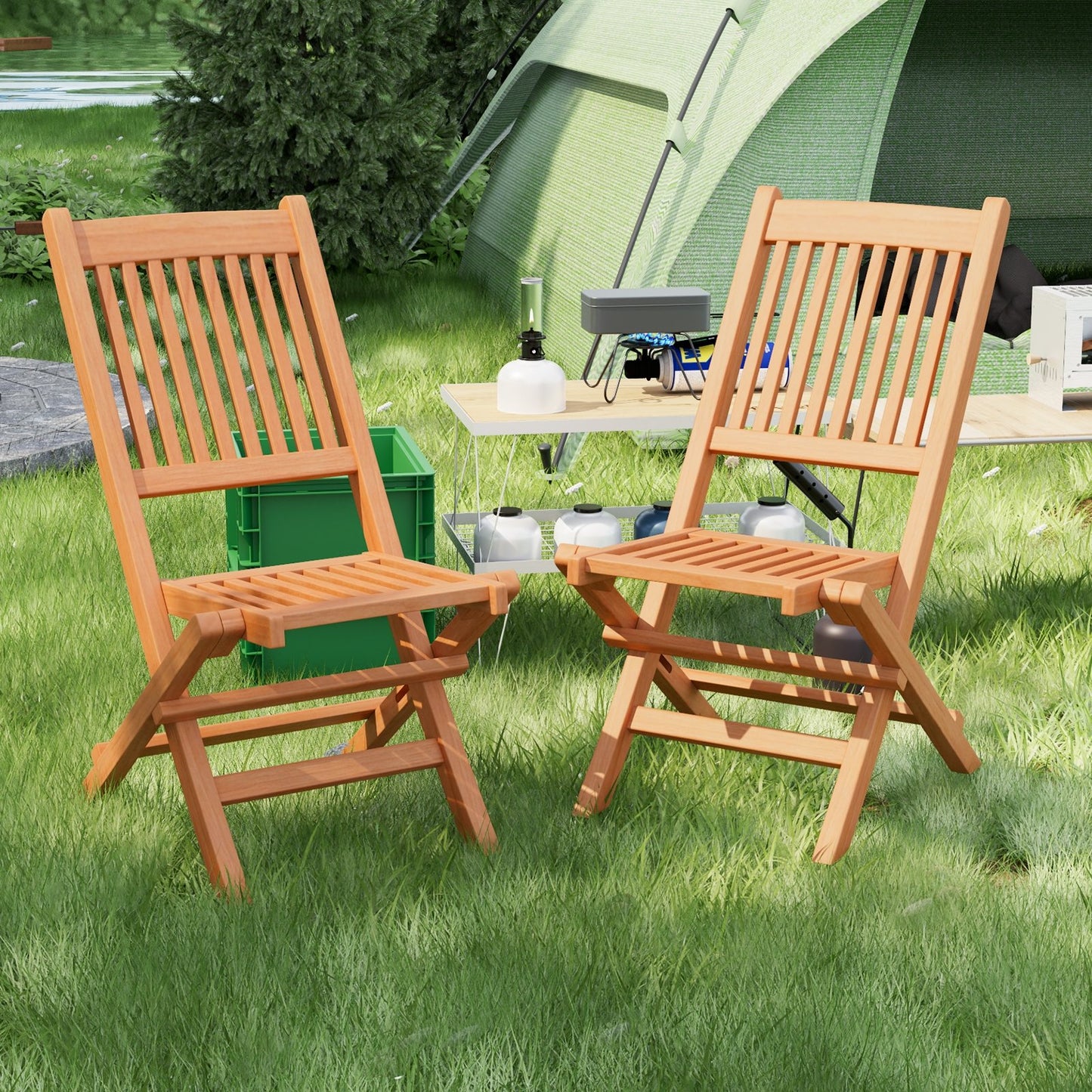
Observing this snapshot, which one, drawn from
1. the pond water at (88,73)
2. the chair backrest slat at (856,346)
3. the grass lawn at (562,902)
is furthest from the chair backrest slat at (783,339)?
the pond water at (88,73)

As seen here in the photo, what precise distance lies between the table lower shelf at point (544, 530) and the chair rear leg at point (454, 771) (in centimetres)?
61

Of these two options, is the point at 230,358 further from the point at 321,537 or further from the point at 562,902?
the point at 562,902

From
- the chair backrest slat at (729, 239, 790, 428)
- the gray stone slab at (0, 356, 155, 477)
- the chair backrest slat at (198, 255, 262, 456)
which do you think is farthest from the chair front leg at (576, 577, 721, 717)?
the gray stone slab at (0, 356, 155, 477)

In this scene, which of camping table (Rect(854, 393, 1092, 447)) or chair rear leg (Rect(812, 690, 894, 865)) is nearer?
chair rear leg (Rect(812, 690, 894, 865))

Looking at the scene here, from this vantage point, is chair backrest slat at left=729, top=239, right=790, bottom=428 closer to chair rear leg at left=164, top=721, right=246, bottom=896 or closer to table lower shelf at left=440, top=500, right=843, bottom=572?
table lower shelf at left=440, top=500, right=843, bottom=572

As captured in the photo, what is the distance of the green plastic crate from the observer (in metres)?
3.27

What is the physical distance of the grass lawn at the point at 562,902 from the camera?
2006 mm

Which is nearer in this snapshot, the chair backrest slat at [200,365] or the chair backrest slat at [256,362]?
the chair backrest slat at [200,365]

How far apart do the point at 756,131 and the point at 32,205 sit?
544 centimetres

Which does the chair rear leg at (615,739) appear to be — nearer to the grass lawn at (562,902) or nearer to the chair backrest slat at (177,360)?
the grass lawn at (562,902)

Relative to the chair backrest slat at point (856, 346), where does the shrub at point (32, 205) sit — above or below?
below

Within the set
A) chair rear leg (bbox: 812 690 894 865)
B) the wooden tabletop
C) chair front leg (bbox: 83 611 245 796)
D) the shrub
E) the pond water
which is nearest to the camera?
chair front leg (bbox: 83 611 245 796)

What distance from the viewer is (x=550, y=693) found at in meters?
3.23

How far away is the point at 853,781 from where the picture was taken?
8.43 feet
